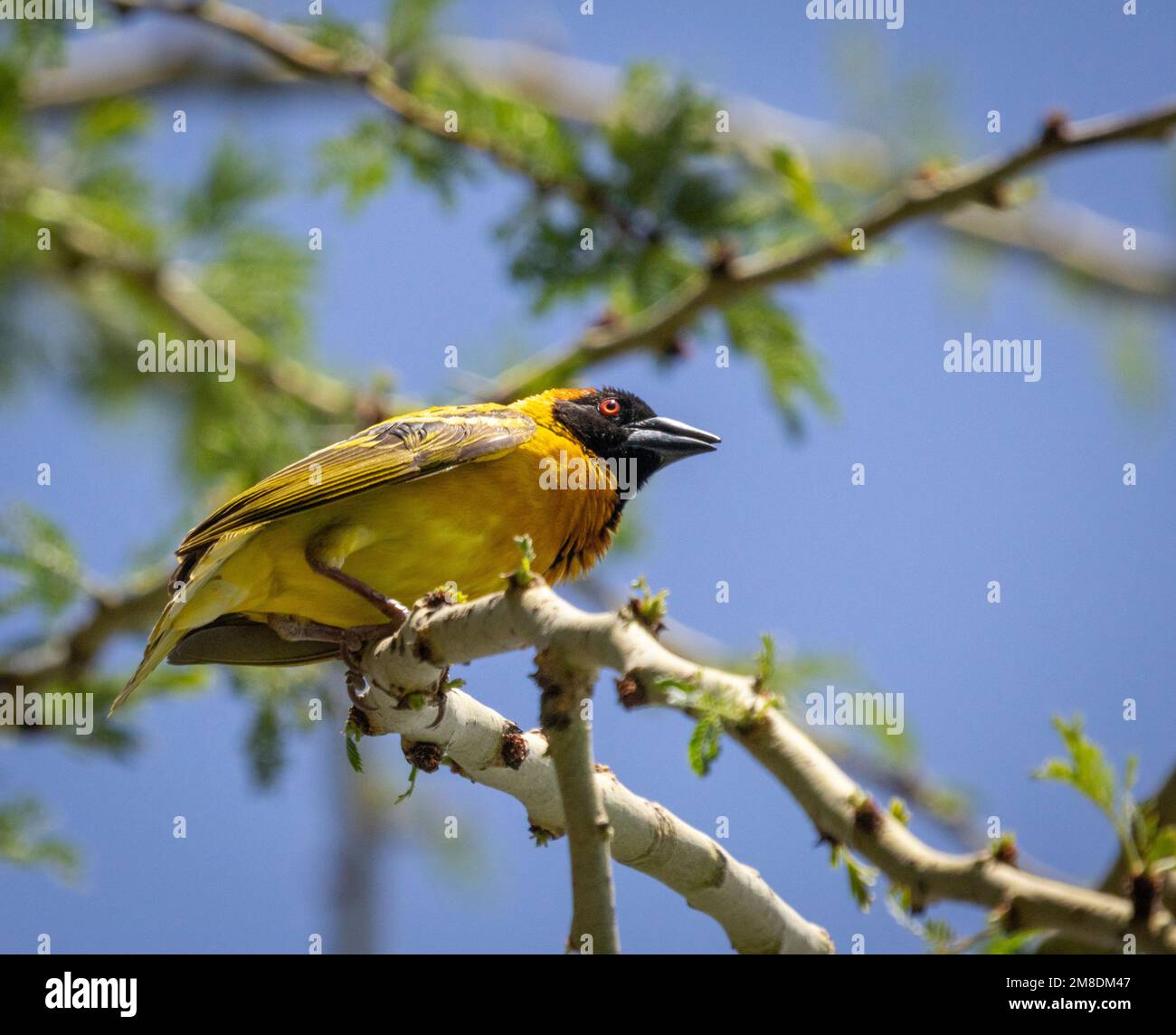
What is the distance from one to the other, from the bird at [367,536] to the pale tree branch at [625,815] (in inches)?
34.0

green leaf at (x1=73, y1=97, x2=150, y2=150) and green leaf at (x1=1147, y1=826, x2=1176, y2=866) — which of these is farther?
green leaf at (x1=73, y1=97, x2=150, y2=150)

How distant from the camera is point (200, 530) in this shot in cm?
443

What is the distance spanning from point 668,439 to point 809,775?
3000 mm

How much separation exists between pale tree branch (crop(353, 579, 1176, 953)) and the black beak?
93.0 inches

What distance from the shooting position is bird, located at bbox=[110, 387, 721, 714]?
4.32 m

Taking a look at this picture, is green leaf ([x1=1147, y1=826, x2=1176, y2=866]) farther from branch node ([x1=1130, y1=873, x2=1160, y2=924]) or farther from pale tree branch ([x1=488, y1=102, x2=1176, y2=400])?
pale tree branch ([x1=488, y1=102, x2=1176, y2=400])

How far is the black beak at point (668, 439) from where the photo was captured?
5.06 m

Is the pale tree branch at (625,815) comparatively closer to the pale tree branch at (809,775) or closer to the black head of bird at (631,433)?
the pale tree branch at (809,775)

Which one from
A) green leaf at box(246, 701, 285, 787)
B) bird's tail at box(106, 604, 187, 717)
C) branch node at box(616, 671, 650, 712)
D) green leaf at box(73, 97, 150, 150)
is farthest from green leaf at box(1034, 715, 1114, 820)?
green leaf at box(73, 97, 150, 150)

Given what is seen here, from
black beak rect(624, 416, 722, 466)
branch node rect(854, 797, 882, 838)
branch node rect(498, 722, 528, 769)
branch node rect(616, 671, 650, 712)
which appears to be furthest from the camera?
black beak rect(624, 416, 722, 466)

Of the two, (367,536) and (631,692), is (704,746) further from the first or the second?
(367,536)

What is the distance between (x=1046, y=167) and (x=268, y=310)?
3.93m
